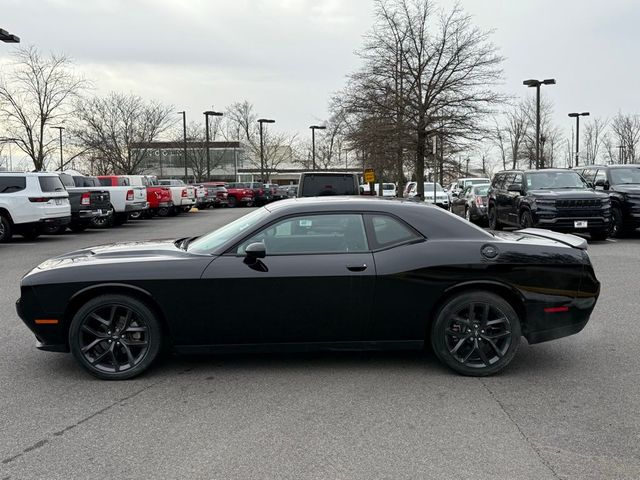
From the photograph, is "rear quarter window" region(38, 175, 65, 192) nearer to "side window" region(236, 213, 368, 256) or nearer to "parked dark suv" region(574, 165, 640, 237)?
"side window" region(236, 213, 368, 256)

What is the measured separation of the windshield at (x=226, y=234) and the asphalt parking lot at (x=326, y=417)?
0.54 m

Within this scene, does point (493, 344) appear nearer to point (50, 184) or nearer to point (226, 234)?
point (226, 234)

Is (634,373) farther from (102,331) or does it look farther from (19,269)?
(19,269)

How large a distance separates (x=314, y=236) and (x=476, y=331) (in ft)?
5.07

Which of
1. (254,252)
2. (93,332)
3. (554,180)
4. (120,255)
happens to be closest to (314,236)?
(254,252)

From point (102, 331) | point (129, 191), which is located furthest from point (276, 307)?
point (129, 191)

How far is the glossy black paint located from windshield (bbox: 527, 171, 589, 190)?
11.0 metres

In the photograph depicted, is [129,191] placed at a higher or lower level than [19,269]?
higher

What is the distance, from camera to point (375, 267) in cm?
485

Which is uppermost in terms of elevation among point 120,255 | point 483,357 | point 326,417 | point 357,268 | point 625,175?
point 625,175

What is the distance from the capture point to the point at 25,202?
16031 mm

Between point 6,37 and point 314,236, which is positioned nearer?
point 314,236

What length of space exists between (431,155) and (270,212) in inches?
795

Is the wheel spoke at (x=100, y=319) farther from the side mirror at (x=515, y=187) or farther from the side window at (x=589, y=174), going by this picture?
the side window at (x=589, y=174)
